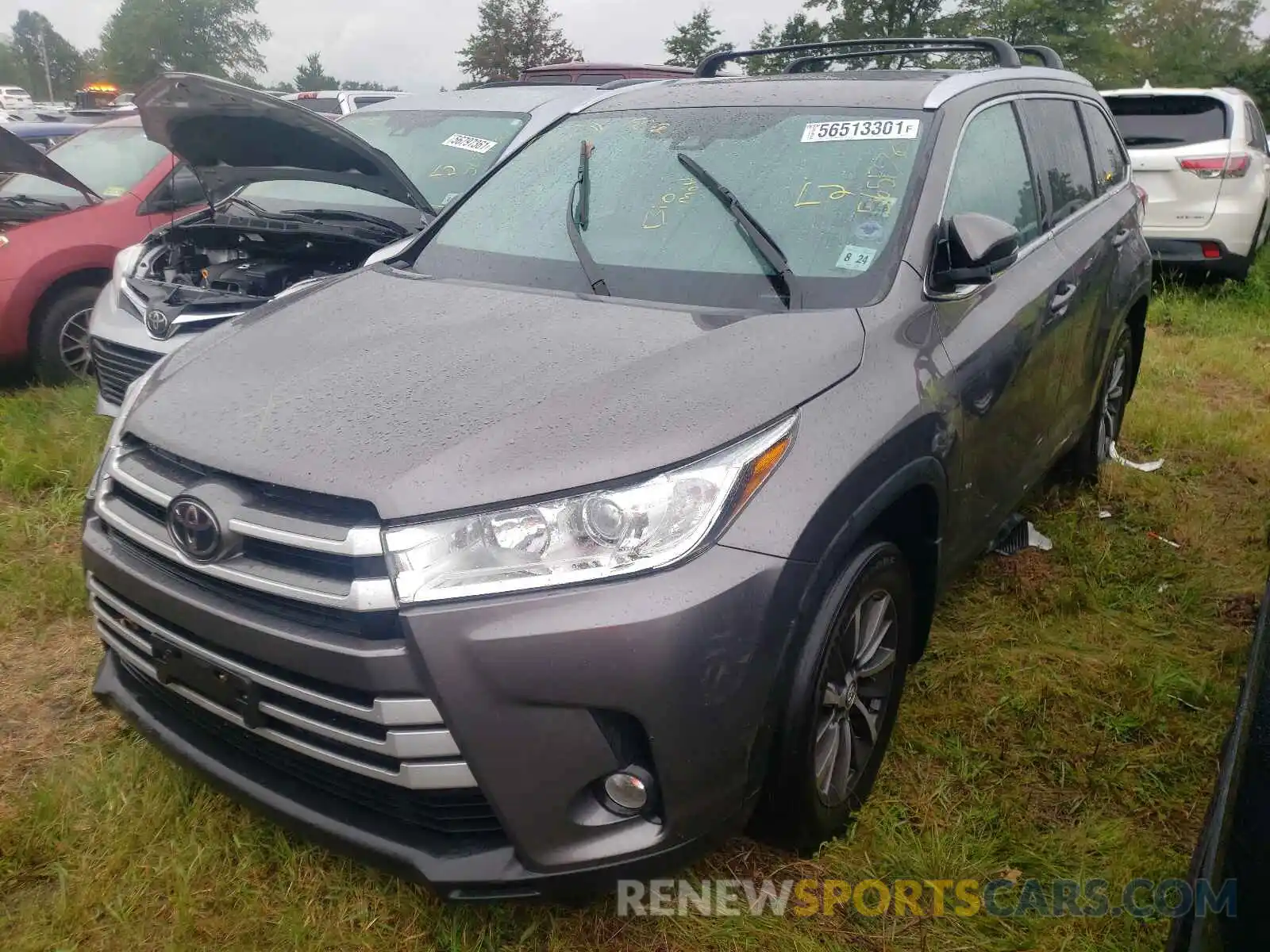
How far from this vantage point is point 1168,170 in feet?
24.2

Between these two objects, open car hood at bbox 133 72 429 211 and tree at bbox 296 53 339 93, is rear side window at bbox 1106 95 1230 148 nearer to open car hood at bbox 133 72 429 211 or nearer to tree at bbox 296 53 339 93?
open car hood at bbox 133 72 429 211

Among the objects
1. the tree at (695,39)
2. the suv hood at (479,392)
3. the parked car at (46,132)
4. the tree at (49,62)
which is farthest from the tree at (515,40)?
the tree at (49,62)

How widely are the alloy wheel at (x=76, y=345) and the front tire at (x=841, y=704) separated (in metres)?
4.81

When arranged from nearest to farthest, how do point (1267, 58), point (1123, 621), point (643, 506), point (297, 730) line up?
point (643, 506) < point (297, 730) < point (1123, 621) < point (1267, 58)

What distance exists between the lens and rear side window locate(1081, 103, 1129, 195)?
12.6 feet

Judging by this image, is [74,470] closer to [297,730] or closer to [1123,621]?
[297,730]

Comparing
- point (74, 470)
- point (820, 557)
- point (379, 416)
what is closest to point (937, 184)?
point (820, 557)

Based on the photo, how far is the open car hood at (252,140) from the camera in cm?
379

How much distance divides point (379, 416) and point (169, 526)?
46 cm

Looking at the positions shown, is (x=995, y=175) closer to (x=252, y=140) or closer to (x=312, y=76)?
(x=252, y=140)

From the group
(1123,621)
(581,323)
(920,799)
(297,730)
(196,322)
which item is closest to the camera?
Result: (297,730)

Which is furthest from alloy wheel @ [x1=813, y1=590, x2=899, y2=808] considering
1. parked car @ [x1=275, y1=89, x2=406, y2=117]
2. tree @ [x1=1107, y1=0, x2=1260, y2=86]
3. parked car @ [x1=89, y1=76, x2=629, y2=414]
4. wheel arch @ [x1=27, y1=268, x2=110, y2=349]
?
tree @ [x1=1107, y1=0, x2=1260, y2=86]

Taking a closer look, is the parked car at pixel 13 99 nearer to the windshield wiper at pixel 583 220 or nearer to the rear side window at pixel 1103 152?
the windshield wiper at pixel 583 220

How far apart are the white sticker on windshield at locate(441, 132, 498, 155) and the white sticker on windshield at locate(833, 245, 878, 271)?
338cm
